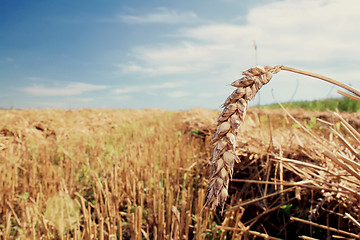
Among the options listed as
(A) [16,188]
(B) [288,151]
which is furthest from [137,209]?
(A) [16,188]

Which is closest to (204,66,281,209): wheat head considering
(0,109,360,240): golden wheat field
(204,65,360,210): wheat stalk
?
(204,65,360,210): wheat stalk

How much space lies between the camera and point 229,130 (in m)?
0.68

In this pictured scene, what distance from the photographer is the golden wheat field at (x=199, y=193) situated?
1.71 metres

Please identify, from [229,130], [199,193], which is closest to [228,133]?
[229,130]

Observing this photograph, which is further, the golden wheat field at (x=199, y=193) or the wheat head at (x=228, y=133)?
the golden wheat field at (x=199, y=193)

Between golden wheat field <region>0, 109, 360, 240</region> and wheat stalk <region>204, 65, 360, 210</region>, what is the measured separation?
1.44 ft

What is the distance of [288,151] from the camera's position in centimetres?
234

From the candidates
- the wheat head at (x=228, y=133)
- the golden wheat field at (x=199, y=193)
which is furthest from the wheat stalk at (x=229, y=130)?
the golden wheat field at (x=199, y=193)

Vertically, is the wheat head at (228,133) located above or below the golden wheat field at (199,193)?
above

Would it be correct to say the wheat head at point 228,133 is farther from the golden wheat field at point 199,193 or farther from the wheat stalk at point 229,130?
the golden wheat field at point 199,193

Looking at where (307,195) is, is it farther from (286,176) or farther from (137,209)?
(137,209)

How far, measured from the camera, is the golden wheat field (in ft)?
5.61

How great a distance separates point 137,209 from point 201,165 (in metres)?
1.44

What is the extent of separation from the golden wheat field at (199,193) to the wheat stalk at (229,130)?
1.44 ft
